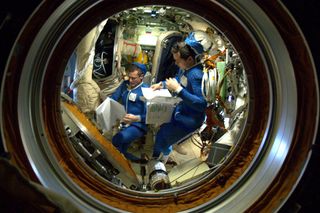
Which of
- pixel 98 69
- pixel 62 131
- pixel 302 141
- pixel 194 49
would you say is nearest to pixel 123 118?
pixel 98 69

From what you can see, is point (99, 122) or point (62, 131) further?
point (99, 122)

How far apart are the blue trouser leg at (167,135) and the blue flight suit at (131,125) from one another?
1.04ft

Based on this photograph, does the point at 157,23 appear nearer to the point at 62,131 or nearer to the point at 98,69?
the point at 98,69

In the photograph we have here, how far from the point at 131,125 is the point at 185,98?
3.15 feet

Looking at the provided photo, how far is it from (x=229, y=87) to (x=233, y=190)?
251 cm

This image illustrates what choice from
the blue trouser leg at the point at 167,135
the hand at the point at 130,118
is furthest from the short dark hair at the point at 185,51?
the hand at the point at 130,118

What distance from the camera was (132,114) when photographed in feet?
14.5

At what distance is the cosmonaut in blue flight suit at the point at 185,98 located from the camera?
381 centimetres

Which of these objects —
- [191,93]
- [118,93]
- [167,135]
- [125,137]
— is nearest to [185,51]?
[191,93]

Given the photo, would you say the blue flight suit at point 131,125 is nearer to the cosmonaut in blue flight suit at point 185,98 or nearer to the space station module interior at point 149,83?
the space station module interior at point 149,83

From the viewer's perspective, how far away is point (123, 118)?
4.29m

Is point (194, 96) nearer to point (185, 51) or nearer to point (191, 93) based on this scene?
point (191, 93)

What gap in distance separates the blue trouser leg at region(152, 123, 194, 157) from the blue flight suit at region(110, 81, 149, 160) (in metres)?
0.32

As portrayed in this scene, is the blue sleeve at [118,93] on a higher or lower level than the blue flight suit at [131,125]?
higher
